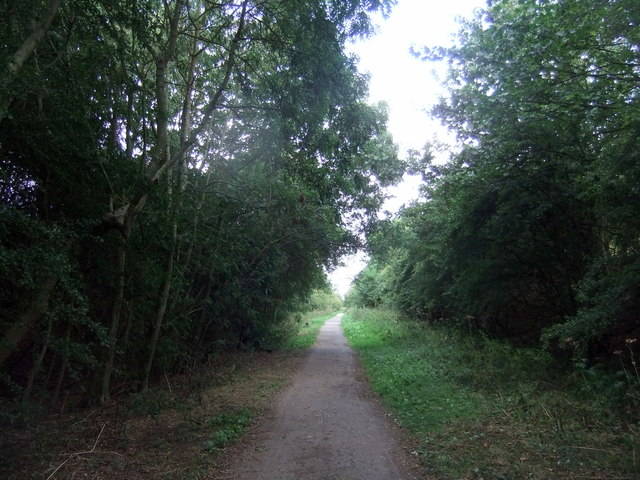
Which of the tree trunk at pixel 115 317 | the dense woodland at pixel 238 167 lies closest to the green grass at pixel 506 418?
the dense woodland at pixel 238 167

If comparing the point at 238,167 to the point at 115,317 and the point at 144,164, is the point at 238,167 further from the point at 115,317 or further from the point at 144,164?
the point at 115,317

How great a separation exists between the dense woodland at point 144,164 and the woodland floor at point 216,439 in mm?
925

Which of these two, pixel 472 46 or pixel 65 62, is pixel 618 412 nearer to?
pixel 472 46

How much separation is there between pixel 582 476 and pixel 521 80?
251 inches

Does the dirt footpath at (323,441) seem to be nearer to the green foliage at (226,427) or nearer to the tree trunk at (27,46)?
the green foliage at (226,427)

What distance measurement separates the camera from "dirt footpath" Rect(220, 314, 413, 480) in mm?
5070

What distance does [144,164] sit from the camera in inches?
299

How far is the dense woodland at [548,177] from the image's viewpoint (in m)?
6.85

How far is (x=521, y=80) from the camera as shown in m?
7.71

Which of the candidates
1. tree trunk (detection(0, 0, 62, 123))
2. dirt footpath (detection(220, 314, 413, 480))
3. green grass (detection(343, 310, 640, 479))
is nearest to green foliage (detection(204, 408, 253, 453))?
dirt footpath (detection(220, 314, 413, 480))

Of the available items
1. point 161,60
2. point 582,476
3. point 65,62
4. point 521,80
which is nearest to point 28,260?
point 65,62

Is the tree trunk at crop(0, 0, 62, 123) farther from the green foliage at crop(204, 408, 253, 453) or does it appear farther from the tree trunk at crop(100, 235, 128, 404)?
the green foliage at crop(204, 408, 253, 453)

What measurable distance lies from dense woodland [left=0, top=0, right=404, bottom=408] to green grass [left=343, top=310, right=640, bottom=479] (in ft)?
16.1

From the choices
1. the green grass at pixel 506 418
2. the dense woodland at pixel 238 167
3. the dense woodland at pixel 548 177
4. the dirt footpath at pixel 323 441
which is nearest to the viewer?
the green grass at pixel 506 418
